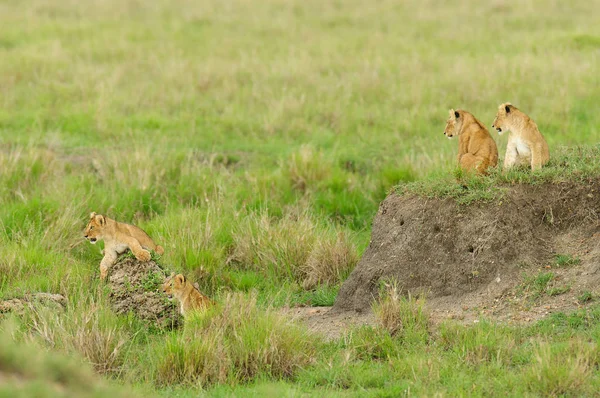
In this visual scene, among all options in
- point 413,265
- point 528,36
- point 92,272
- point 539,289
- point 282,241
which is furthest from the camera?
point 528,36

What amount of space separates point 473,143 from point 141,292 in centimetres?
319

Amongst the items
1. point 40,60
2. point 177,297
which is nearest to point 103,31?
point 40,60

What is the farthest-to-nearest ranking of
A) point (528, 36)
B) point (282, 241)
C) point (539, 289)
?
point (528, 36), point (282, 241), point (539, 289)

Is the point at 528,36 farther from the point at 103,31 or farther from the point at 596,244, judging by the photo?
the point at 596,244

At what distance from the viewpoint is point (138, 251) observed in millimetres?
8711

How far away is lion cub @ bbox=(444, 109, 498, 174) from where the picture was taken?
8.65 metres

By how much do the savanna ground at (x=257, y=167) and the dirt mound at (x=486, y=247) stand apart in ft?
1.97

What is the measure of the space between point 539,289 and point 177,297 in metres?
2.97

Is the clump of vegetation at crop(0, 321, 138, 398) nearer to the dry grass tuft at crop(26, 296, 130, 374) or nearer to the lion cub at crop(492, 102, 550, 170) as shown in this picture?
the dry grass tuft at crop(26, 296, 130, 374)

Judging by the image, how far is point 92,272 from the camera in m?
9.38

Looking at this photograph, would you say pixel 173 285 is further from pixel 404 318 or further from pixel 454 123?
pixel 454 123

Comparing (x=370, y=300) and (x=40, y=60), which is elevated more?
(x=40, y=60)

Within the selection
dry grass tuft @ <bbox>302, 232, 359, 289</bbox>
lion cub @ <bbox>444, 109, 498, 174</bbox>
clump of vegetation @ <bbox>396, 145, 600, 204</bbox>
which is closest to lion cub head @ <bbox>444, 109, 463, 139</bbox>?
lion cub @ <bbox>444, 109, 498, 174</bbox>

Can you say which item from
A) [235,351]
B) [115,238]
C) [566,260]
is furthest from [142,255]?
[566,260]
